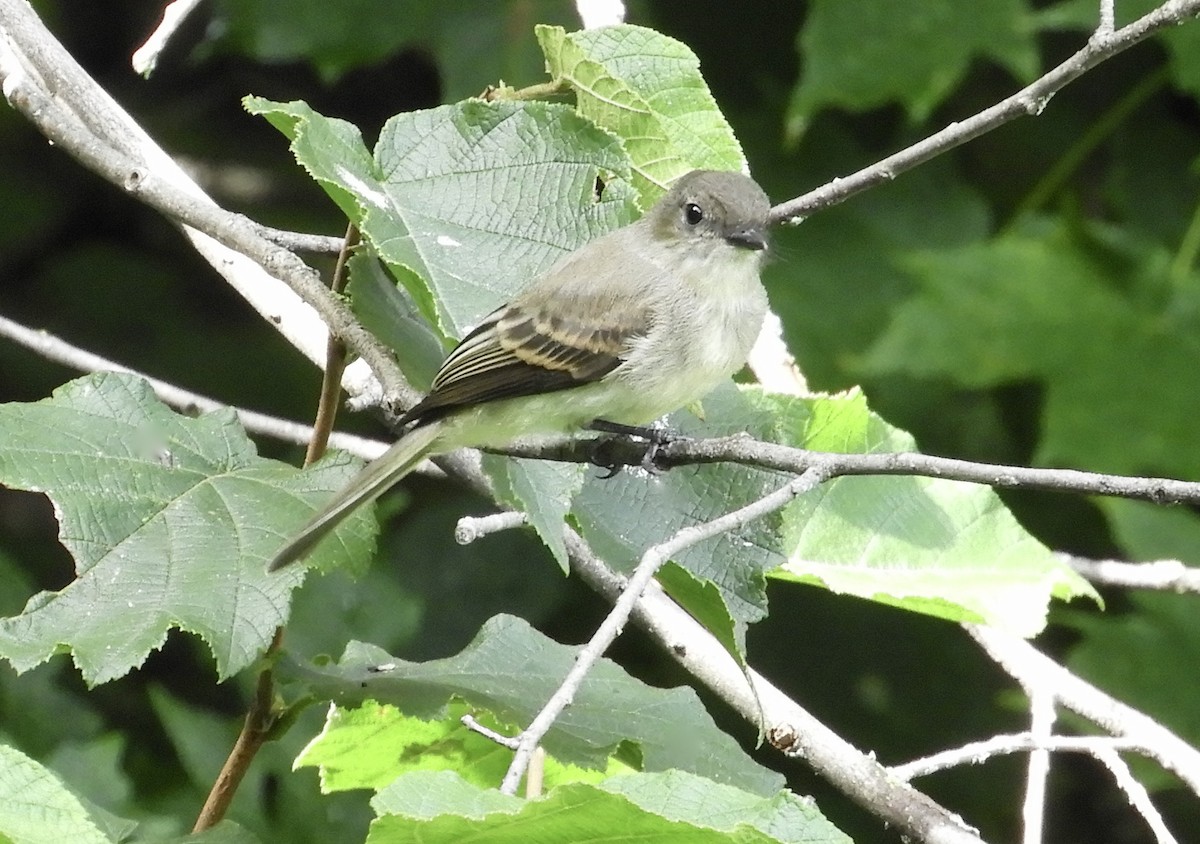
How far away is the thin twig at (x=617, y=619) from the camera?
126cm

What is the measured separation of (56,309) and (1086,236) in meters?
3.32

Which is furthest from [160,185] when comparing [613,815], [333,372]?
[613,815]

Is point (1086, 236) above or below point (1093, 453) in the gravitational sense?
above

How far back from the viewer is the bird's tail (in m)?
1.83

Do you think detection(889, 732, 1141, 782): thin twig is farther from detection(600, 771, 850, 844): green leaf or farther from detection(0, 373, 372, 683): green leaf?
detection(0, 373, 372, 683): green leaf

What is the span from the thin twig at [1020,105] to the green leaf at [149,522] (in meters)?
0.73

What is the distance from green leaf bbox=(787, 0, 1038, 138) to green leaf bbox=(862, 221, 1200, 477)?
0.48m

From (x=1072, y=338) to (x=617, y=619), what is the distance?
2755mm

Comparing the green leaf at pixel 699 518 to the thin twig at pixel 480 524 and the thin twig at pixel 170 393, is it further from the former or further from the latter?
the thin twig at pixel 170 393

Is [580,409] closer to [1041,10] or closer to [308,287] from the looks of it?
[308,287]

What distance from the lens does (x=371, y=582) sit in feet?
11.4

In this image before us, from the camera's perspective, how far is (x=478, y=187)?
6.84ft

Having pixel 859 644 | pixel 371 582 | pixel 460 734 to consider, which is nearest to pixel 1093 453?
pixel 859 644

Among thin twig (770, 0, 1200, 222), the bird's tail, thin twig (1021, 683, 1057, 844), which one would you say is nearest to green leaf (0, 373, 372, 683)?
the bird's tail
